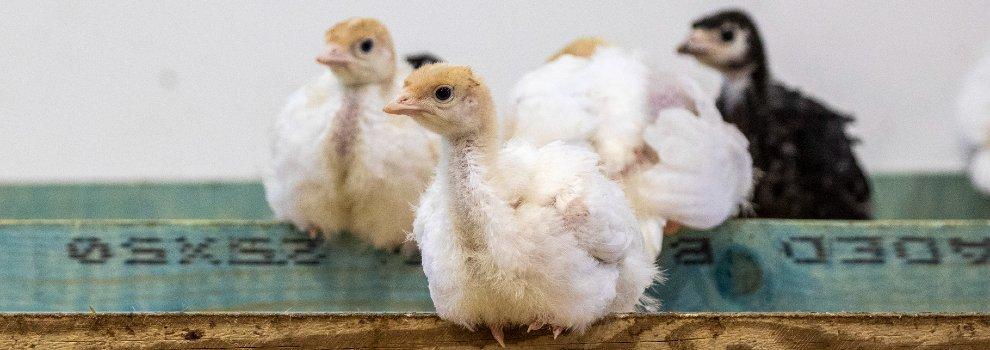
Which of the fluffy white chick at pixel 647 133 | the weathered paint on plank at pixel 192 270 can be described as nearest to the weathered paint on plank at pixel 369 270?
the weathered paint on plank at pixel 192 270

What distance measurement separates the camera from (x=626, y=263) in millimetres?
1590

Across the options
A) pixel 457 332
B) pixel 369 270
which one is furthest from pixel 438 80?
pixel 369 270

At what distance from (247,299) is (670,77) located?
902 millimetres

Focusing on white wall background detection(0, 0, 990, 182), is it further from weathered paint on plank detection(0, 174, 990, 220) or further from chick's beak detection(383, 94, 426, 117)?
chick's beak detection(383, 94, 426, 117)

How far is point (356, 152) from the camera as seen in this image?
2.06 meters

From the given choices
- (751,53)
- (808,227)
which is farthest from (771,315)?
(751,53)

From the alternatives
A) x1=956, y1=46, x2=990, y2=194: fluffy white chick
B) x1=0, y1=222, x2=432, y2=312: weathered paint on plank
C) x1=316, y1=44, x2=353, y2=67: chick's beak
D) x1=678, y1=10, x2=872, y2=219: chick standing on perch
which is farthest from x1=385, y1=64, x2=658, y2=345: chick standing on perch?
x1=956, y1=46, x2=990, y2=194: fluffy white chick

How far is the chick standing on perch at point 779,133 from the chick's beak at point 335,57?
113 cm

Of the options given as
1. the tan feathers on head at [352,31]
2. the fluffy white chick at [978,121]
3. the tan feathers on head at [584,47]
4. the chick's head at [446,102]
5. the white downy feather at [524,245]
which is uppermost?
the tan feathers on head at [352,31]

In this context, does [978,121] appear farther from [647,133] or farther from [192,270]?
[192,270]

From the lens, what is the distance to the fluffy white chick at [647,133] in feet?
6.55

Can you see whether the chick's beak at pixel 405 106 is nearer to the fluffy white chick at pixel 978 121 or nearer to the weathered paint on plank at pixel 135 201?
the weathered paint on plank at pixel 135 201

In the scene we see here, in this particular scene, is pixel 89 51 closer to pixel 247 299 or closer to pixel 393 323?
pixel 247 299

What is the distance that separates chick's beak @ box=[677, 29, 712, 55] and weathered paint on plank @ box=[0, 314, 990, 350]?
1570 millimetres
